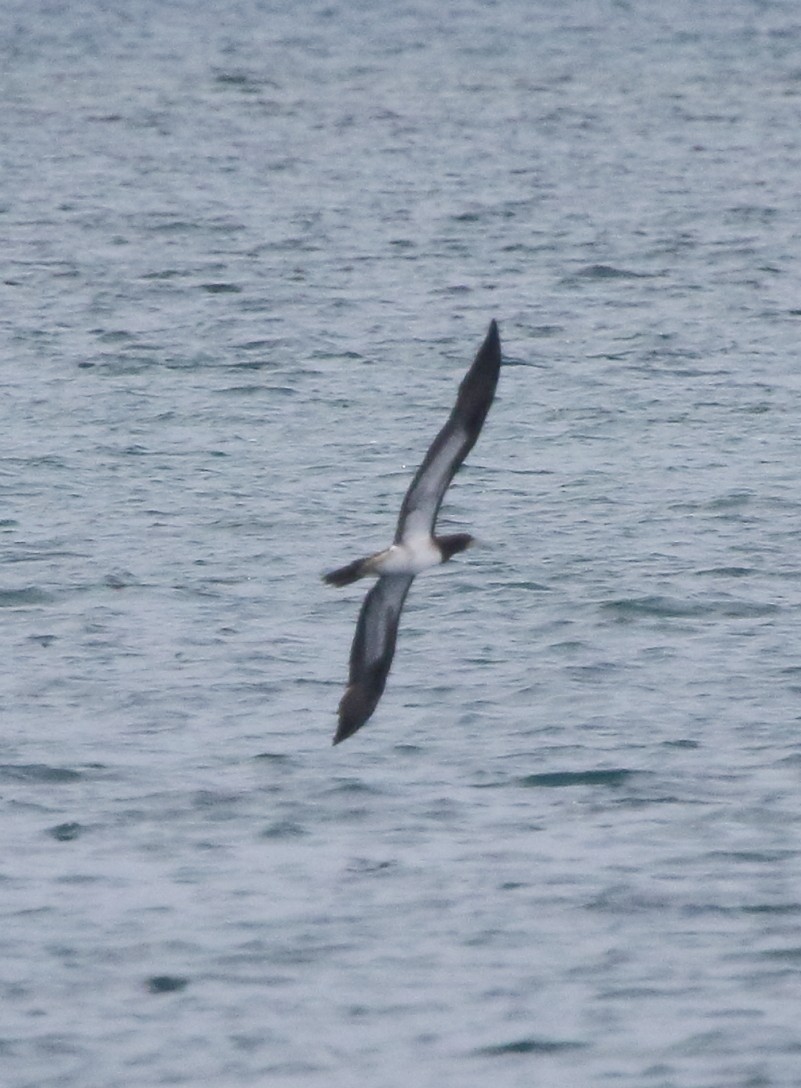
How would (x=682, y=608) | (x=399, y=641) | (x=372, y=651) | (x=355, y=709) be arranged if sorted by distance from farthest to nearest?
(x=682, y=608), (x=399, y=641), (x=372, y=651), (x=355, y=709)

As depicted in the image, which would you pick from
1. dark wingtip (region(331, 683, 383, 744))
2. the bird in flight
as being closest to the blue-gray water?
dark wingtip (region(331, 683, 383, 744))

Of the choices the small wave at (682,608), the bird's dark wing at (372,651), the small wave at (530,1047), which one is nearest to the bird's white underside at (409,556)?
the bird's dark wing at (372,651)

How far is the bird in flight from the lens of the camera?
1175cm

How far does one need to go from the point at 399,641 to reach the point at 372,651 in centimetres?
501

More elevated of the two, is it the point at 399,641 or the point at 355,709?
the point at 355,709

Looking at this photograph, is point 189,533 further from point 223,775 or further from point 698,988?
point 698,988

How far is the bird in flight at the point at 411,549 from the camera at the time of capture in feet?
38.5

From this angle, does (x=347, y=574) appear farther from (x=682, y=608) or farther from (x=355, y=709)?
(x=682, y=608)

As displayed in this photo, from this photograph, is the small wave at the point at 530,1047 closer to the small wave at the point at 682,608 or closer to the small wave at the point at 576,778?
the small wave at the point at 576,778

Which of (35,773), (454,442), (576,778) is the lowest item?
(576,778)

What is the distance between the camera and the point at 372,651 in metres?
12.9

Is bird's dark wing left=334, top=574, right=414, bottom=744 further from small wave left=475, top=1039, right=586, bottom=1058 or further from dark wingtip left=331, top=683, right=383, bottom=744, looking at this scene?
small wave left=475, top=1039, right=586, bottom=1058

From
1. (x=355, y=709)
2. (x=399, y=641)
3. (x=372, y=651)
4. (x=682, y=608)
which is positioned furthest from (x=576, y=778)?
(x=682, y=608)

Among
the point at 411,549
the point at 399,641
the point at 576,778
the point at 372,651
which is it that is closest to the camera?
the point at 411,549
